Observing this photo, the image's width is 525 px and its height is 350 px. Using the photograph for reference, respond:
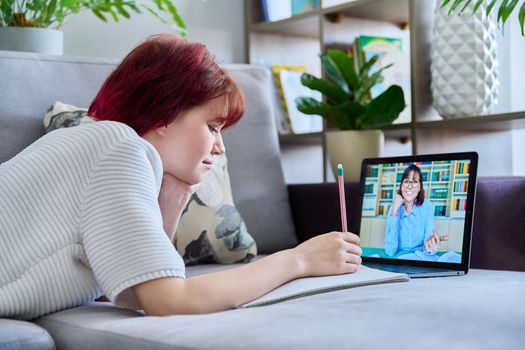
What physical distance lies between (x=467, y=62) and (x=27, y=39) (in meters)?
1.16

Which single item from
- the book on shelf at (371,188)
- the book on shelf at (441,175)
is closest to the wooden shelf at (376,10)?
the book on shelf at (371,188)

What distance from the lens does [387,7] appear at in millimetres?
2512

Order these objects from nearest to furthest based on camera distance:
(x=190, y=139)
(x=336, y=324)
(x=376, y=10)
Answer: (x=336, y=324) → (x=190, y=139) → (x=376, y=10)

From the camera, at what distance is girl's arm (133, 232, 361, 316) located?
1028mm

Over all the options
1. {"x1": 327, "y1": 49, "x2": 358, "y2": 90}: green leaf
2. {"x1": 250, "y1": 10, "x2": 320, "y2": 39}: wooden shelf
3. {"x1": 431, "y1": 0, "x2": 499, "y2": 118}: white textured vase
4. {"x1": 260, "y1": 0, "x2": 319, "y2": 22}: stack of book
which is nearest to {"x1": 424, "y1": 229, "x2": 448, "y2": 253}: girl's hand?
{"x1": 431, "y1": 0, "x2": 499, "y2": 118}: white textured vase

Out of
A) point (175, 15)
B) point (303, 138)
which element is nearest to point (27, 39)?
point (175, 15)

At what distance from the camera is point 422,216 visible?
1585 mm

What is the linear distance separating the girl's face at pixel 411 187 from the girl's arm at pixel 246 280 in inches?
16.5

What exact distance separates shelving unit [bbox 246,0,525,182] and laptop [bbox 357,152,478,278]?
508 millimetres

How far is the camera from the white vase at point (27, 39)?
6.52 ft

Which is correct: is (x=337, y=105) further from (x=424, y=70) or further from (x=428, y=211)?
(x=428, y=211)

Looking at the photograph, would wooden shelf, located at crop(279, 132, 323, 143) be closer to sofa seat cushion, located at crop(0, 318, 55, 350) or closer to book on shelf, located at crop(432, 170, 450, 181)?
book on shelf, located at crop(432, 170, 450, 181)

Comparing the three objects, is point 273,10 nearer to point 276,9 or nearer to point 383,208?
point 276,9

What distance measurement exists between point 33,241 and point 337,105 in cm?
136
